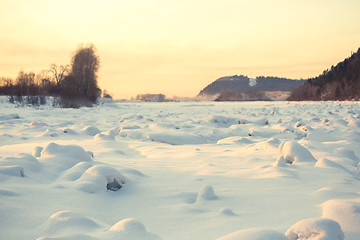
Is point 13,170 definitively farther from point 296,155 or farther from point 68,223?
point 296,155

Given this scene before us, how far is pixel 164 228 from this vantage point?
1436 mm

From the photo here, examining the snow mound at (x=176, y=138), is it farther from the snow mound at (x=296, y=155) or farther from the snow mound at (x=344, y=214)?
the snow mound at (x=344, y=214)

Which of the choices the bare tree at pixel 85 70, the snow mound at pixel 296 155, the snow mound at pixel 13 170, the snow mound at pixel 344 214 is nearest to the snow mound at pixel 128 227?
the snow mound at pixel 344 214

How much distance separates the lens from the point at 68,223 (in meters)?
1.35

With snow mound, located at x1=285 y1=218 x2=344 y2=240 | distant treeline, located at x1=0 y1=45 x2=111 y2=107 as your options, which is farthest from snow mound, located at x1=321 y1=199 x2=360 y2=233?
distant treeline, located at x1=0 y1=45 x2=111 y2=107

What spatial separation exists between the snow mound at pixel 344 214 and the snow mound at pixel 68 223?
124 cm

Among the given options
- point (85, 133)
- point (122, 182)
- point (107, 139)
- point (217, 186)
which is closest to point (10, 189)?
point (122, 182)

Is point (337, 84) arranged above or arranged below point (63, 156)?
above

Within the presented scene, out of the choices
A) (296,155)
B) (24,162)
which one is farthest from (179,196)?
(296,155)

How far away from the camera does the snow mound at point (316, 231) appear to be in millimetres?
1158

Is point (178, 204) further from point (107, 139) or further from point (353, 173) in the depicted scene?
point (107, 139)

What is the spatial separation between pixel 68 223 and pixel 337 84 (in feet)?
150

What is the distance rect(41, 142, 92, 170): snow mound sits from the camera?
8.25 ft

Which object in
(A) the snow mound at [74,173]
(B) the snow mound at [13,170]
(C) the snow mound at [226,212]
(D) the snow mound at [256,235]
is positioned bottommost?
(C) the snow mound at [226,212]
